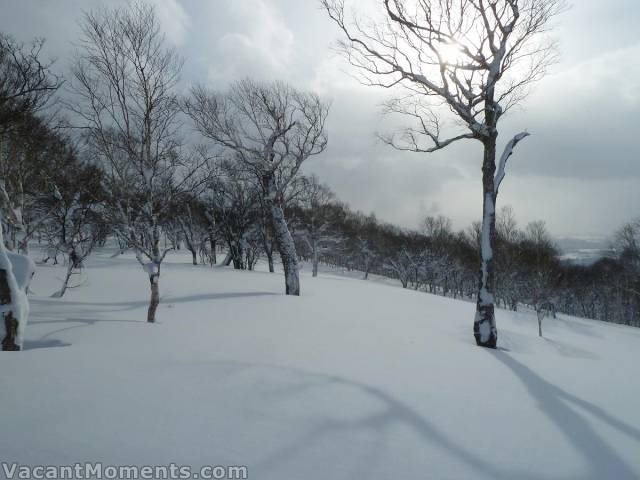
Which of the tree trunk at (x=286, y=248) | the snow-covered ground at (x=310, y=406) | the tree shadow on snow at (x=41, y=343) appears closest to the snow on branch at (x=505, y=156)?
the snow-covered ground at (x=310, y=406)

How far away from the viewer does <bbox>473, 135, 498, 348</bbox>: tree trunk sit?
21.5 ft

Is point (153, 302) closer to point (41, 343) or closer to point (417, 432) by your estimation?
point (41, 343)

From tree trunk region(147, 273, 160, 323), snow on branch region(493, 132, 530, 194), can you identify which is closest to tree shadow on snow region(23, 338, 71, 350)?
tree trunk region(147, 273, 160, 323)

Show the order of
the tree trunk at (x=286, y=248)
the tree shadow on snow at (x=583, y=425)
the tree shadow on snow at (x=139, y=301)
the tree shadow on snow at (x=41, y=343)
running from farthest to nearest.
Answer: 1. the tree trunk at (x=286, y=248)
2. the tree shadow on snow at (x=139, y=301)
3. the tree shadow on snow at (x=41, y=343)
4. the tree shadow on snow at (x=583, y=425)

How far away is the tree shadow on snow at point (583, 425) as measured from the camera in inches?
95.6

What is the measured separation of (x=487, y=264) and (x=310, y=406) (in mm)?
5783

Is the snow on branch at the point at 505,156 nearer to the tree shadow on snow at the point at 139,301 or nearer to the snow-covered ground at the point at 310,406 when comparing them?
the snow-covered ground at the point at 310,406

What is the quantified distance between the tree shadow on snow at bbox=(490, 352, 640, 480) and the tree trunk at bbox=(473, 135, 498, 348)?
6.84ft

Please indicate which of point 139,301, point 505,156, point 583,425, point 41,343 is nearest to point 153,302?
point 41,343

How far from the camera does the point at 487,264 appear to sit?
22.6ft

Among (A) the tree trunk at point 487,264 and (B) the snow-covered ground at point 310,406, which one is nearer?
(B) the snow-covered ground at point 310,406

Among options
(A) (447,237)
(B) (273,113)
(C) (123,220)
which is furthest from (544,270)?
(C) (123,220)

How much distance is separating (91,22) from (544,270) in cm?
3376

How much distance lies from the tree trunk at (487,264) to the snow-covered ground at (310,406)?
0.86 meters
